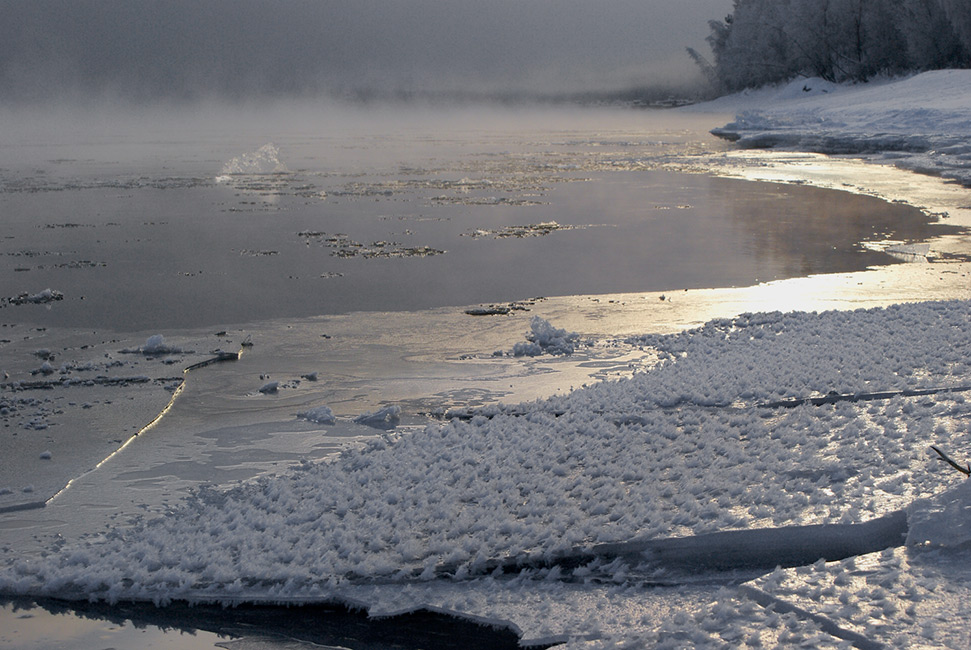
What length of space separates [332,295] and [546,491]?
4.72 meters

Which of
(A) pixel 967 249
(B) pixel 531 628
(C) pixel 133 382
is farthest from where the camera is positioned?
(A) pixel 967 249

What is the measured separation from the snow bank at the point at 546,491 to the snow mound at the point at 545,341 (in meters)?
1.12

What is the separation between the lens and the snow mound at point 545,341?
632 cm

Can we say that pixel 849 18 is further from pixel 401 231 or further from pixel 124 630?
pixel 124 630

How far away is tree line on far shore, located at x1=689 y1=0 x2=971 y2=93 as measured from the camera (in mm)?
47906

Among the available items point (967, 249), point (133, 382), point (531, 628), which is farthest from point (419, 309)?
point (967, 249)

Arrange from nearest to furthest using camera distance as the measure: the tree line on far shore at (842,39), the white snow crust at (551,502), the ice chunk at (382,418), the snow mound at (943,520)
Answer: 1. the snow mound at (943,520)
2. the white snow crust at (551,502)
3. the ice chunk at (382,418)
4. the tree line on far shore at (842,39)

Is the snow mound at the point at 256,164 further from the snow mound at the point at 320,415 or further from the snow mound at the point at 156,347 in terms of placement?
the snow mound at the point at 320,415

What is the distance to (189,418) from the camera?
5.10 metres

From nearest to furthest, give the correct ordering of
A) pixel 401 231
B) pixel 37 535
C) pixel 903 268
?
pixel 37 535 → pixel 903 268 → pixel 401 231

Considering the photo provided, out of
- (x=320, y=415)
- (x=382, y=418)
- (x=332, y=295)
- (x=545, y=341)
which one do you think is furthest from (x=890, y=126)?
(x=320, y=415)

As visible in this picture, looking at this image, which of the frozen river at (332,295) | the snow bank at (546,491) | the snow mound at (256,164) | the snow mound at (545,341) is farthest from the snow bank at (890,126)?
the snow mound at (256,164)

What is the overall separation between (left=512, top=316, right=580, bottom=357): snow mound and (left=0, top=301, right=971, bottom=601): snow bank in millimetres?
1121

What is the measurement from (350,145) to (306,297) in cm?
2541
